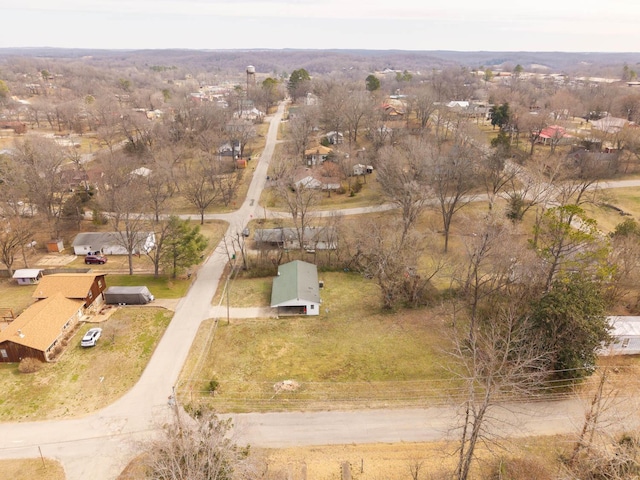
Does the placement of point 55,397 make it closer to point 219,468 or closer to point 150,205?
point 219,468

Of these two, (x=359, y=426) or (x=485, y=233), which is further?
(x=485, y=233)

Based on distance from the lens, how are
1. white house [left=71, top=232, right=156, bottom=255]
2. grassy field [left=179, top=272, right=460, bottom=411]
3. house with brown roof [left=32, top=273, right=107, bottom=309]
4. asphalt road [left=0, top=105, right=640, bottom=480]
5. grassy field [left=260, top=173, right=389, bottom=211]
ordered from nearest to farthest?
asphalt road [left=0, top=105, right=640, bottom=480], grassy field [left=179, top=272, right=460, bottom=411], house with brown roof [left=32, top=273, right=107, bottom=309], white house [left=71, top=232, right=156, bottom=255], grassy field [left=260, top=173, right=389, bottom=211]

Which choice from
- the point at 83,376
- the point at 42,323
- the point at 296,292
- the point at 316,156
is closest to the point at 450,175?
the point at 296,292

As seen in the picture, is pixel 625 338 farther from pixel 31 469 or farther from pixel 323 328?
pixel 31 469

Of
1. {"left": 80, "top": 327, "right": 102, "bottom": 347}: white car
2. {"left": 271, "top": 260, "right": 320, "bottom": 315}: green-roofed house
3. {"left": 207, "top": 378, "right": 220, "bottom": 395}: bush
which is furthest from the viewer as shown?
{"left": 271, "top": 260, "right": 320, "bottom": 315}: green-roofed house

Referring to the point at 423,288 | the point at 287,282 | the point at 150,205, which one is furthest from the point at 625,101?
the point at 150,205

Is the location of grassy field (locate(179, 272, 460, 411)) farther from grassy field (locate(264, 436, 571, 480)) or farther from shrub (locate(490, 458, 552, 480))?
shrub (locate(490, 458, 552, 480))

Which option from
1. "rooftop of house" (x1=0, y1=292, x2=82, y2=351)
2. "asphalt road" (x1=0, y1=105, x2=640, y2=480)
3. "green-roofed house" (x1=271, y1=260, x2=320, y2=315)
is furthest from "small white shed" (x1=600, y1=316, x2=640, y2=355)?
"rooftop of house" (x1=0, y1=292, x2=82, y2=351)
